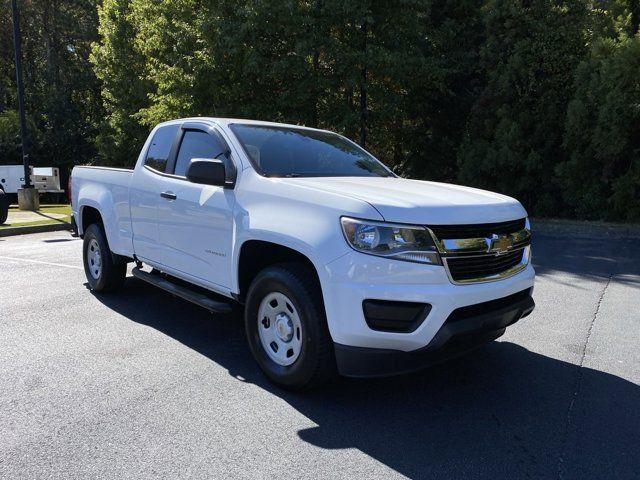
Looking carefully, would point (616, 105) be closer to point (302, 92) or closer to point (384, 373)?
point (302, 92)

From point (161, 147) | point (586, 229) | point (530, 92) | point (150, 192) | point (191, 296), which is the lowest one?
point (586, 229)

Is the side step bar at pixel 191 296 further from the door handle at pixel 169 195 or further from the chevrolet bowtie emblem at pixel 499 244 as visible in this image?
the chevrolet bowtie emblem at pixel 499 244

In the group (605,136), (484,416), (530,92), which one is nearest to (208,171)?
(484,416)

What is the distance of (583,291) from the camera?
22.1ft

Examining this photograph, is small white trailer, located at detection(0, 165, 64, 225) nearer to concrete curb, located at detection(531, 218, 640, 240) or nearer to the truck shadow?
the truck shadow

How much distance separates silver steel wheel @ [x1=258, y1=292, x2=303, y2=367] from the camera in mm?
3674

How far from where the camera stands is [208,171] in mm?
4031

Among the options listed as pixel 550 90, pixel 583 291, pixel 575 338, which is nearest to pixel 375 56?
pixel 550 90

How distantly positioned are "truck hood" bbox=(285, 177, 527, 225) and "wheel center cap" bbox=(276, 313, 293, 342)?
919 mm

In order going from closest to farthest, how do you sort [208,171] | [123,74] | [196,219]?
[208,171] < [196,219] < [123,74]

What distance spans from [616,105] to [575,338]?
361 inches

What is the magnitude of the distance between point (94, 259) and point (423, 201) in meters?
4.61

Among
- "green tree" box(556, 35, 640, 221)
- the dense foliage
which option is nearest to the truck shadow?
"green tree" box(556, 35, 640, 221)

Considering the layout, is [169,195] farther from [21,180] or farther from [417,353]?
[21,180]
